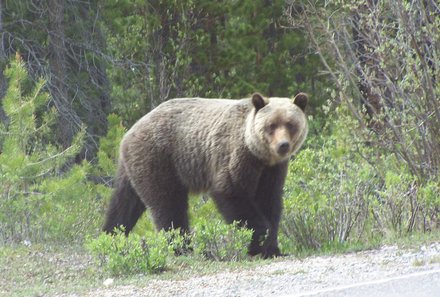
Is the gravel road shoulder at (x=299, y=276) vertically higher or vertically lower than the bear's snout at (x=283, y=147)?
lower

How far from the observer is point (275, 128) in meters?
9.65

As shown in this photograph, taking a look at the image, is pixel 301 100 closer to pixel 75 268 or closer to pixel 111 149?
pixel 75 268

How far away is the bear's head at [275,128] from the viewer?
31.2 feet

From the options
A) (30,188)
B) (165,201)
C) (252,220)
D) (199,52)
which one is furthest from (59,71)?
(252,220)

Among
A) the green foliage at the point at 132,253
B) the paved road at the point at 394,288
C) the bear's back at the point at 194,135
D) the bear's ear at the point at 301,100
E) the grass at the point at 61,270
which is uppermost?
the bear's ear at the point at 301,100

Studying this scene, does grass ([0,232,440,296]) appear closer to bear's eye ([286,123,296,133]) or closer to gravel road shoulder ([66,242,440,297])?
gravel road shoulder ([66,242,440,297])

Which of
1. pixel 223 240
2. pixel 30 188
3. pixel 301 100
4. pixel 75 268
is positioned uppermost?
pixel 301 100

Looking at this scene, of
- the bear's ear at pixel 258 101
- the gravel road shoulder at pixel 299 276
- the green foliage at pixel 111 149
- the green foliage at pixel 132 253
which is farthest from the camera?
the green foliage at pixel 111 149

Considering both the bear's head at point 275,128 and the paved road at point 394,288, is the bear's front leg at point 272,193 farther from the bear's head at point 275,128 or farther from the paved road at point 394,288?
the paved road at point 394,288

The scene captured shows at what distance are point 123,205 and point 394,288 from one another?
5195 millimetres

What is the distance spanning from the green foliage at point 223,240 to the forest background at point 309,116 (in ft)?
0.63

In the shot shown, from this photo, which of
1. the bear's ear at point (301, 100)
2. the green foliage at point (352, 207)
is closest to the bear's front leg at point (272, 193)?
the green foliage at point (352, 207)

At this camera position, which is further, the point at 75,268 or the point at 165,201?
the point at 165,201

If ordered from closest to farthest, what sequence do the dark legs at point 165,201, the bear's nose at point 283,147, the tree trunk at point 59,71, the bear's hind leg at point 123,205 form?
the bear's nose at point 283,147 < the dark legs at point 165,201 < the bear's hind leg at point 123,205 < the tree trunk at point 59,71
